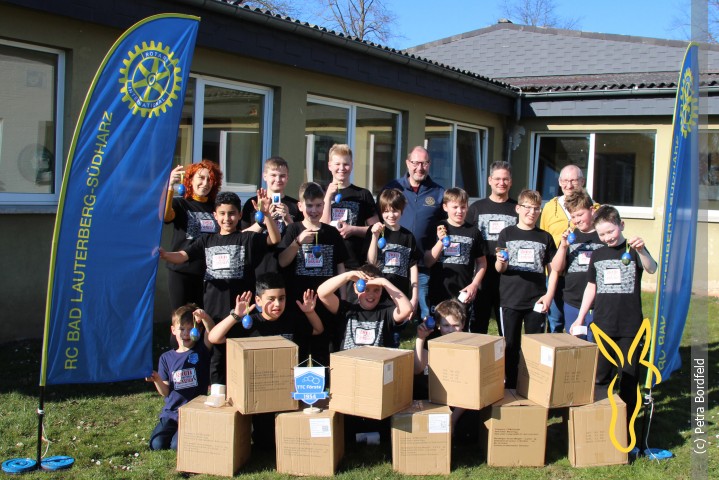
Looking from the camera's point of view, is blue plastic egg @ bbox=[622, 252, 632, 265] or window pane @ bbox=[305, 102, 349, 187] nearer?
blue plastic egg @ bbox=[622, 252, 632, 265]

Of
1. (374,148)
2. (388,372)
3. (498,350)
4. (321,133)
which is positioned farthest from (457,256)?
(374,148)

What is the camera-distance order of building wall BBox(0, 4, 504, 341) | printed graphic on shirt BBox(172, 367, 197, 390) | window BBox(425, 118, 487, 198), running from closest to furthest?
printed graphic on shirt BBox(172, 367, 197, 390), building wall BBox(0, 4, 504, 341), window BBox(425, 118, 487, 198)

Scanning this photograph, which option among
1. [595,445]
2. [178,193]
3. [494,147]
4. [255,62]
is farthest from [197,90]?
[494,147]

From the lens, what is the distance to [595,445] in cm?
458

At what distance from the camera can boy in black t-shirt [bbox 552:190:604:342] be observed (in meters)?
5.45

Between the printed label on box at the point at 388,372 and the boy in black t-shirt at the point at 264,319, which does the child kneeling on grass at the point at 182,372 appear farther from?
the printed label on box at the point at 388,372

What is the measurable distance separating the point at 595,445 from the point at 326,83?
5.99 metres

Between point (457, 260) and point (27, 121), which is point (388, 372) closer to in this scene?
point (457, 260)

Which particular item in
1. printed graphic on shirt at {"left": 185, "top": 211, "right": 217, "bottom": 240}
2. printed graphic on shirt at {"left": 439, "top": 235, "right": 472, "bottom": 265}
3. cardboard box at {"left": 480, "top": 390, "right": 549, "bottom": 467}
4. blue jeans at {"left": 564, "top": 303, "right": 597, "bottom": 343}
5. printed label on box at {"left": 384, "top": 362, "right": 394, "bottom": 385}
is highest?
printed graphic on shirt at {"left": 185, "top": 211, "right": 217, "bottom": 240}

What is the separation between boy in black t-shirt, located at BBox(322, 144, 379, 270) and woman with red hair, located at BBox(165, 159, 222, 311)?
88cm

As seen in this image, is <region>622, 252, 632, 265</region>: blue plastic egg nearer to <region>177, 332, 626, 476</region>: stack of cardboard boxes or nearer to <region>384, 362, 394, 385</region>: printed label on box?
<region>177, 332, 626, 476</region>: stack of cardboard boxes

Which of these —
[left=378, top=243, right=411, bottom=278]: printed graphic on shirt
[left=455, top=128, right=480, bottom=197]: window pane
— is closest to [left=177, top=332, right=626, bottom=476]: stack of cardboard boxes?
[left=378, top=243, right=411, bottom=278]: printed graphic on shirt

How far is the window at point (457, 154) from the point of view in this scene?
11883 mm

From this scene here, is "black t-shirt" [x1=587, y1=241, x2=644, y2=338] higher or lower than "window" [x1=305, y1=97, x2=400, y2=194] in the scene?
lower
